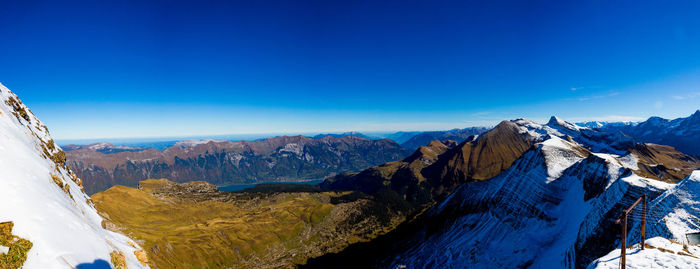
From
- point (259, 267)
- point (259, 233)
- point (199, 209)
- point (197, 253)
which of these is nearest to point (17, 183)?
point (197, 253)

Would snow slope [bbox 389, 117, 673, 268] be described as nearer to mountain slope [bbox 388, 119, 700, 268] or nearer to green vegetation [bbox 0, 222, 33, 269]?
mountain slope [bbox 388, 119, 700, 268]

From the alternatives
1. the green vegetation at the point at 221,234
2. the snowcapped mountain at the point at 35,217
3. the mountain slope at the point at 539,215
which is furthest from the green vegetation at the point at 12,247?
the green vegetation at the point at 221,234

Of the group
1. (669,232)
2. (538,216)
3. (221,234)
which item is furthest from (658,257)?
(221,234)

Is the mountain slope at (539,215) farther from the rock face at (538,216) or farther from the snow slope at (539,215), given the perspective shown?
the snow slope at (539,215)

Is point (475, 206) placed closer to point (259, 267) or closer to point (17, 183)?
point (17, 183)

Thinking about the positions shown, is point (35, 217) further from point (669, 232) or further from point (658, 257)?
point (669, 232)

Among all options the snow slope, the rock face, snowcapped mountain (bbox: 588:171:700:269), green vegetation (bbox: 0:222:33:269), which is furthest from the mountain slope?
green vegetation (bbox: 0:222:33:269)

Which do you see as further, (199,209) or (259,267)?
(199,209)
